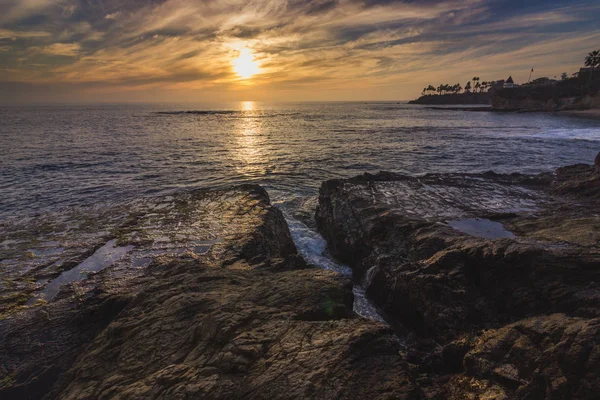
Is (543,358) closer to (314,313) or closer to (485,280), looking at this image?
(485,280)

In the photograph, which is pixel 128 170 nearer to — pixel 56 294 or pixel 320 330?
pixel 56 294

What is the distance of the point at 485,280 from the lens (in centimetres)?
771

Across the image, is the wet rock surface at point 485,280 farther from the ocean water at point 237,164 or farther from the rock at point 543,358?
the ocean water at point 237,164

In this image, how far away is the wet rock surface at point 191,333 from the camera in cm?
484

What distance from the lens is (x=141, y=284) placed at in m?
9.59

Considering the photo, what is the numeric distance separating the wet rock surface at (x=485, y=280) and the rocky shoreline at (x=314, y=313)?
3cm

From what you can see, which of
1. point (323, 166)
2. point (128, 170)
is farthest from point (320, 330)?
point (128, 170)

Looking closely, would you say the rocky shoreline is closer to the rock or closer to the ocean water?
the rock

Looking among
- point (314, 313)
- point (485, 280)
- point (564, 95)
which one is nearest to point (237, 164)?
point (314, 313)

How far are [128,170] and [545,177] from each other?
34755 mm

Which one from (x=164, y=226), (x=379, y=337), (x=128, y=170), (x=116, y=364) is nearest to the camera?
(x=379, y=337)

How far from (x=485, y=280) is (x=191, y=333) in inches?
284

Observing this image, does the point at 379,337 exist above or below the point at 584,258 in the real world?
below

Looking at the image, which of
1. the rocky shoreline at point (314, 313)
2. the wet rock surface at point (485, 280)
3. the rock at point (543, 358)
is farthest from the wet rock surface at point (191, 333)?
the rock at point (543, 358)
